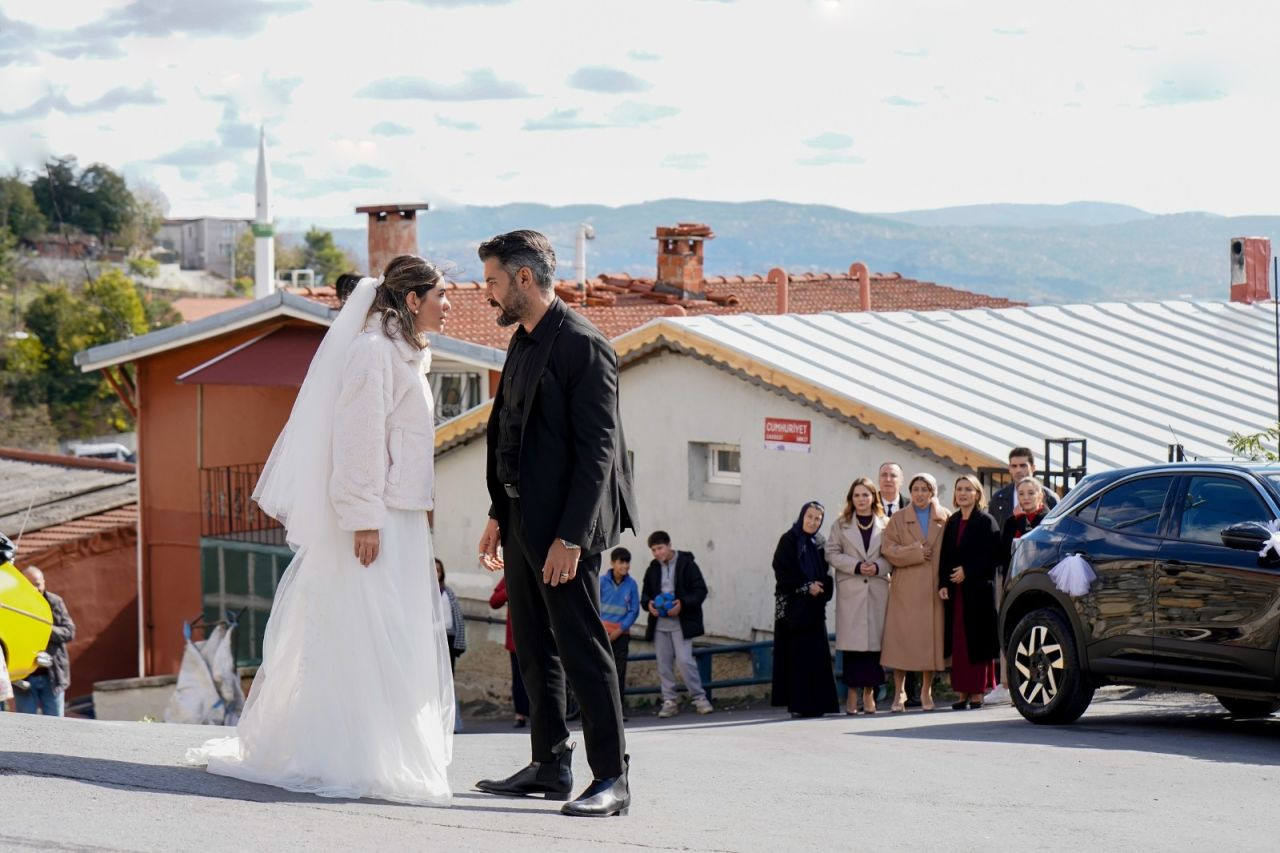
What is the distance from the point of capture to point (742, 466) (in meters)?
21.5

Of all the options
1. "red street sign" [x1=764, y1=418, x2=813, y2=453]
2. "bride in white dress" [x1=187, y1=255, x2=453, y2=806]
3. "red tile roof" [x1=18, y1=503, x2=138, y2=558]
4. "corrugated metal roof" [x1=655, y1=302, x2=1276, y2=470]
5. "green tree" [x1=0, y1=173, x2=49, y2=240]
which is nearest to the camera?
"bride in white dress" [x1=187, y1=255, x2=453, y2=806]

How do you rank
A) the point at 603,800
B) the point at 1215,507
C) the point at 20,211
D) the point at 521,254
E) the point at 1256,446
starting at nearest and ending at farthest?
the point at 603,800 → the point at 521,254 → the point at 1215,507 → the point at 1256,446 → the point at 20,211

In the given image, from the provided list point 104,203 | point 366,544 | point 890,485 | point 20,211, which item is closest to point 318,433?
point 366,544

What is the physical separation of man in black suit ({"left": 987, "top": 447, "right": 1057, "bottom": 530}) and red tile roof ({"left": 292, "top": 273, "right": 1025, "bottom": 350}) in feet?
36.8

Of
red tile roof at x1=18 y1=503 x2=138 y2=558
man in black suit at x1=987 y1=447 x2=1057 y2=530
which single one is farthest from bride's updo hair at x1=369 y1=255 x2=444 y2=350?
red tile roof at x1=18 y1=503 x2=138 y2=558

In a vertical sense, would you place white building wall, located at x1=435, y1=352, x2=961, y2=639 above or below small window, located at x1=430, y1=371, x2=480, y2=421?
below

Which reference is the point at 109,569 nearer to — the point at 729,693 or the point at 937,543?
the point at 729,693

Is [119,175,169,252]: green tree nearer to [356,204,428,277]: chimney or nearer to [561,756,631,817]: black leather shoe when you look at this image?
[356,204,428,277]: chimney

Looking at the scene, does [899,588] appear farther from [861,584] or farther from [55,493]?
[55,493]

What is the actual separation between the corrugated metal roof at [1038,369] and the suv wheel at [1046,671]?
5531 mm

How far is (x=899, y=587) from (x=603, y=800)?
8.41m

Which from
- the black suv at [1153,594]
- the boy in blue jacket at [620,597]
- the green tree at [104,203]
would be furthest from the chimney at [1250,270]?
the green tree at [104,203]

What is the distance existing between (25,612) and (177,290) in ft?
251

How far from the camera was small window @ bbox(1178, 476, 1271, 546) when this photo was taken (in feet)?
37.0
